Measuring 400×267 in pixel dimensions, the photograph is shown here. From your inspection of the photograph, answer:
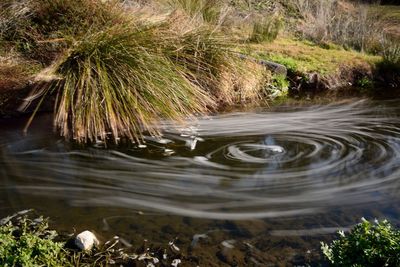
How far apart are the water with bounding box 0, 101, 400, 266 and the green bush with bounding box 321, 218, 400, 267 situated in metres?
0.29

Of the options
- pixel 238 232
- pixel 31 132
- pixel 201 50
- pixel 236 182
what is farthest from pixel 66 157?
pixel 201 50

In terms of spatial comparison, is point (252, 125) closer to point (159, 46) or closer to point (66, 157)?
point (159, 46)

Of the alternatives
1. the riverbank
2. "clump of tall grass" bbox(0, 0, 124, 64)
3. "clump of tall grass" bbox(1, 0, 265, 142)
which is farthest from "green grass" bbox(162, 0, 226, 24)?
"clump of tall grass" bbox(0, 0, 124, 64)

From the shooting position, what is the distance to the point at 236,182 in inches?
162

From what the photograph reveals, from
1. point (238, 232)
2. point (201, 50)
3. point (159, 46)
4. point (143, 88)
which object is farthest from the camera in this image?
point (201, 50)

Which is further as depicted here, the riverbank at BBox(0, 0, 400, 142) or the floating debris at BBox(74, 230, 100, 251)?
the riverbank at BBox(0, 0, 400, 142)

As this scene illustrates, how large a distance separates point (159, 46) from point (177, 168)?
187cm

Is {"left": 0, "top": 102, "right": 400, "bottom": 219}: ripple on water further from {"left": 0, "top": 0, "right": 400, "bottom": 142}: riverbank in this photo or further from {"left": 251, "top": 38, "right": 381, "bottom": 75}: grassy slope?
{"left": 251, "top": 38, "right": 381, "bottom": 75}: grassy slope

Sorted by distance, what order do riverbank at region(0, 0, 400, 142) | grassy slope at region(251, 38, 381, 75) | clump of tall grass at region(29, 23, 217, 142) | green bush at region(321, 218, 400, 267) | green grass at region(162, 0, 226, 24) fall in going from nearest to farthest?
green bush at region(321, 218, 400, 267) → clump of tall grass at region(29, 23, 217, 142) → riverbank at region(0, 0, 400, 142) → green grass at region(162, 0, 226, 24) → grassy slope at region(251, 38, 381, 75)

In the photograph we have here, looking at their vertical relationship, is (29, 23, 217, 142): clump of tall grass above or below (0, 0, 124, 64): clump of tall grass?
below

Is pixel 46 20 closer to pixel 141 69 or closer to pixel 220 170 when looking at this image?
pixel 141 69

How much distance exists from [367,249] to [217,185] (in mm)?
1647

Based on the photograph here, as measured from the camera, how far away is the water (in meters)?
3.25

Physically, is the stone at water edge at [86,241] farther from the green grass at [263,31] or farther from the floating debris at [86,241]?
the green grass at [263,31]
